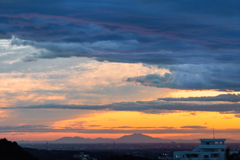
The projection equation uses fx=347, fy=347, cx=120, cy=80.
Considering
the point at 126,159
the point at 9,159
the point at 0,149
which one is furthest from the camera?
the point at 126,159

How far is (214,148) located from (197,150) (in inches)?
283

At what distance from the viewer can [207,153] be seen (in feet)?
459

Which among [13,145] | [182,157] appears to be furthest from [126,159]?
[13,145]

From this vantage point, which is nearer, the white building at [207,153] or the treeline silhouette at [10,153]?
the treeline silhouette at [10,153]

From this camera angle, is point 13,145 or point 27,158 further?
point 13,145

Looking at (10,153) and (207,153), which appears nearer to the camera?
(10,153)

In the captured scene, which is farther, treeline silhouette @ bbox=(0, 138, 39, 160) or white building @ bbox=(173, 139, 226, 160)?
white building @ bbox=(173, 139, 226, 160)

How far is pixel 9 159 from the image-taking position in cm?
11831

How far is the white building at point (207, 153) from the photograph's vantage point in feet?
460

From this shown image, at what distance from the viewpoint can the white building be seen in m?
140

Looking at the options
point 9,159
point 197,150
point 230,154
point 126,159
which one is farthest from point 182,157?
point 9,159

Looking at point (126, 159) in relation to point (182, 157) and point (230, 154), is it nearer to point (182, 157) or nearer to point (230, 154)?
point (182, 157)

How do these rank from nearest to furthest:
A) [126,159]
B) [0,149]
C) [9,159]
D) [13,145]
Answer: [9,159], [0,149], [13,145], [126,159]

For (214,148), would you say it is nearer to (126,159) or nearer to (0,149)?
(126,159)
